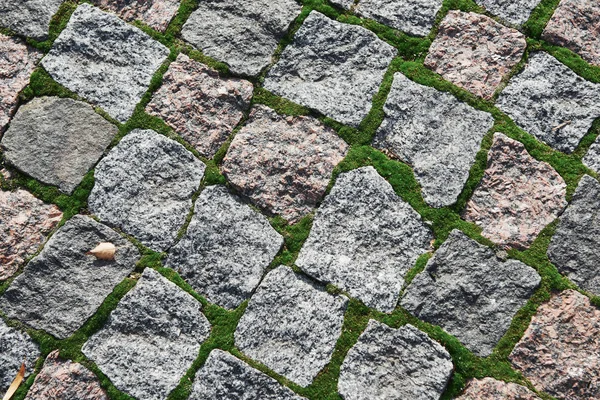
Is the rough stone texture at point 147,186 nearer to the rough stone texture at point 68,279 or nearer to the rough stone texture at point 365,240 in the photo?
the rough stone texture at point 68,279

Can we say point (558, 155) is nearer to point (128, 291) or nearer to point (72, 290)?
point (128, 291)

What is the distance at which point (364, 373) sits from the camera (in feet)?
8.04

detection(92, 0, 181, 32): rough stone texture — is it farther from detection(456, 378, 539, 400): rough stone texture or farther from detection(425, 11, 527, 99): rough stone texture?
detection(456, 378, 539, 400): rough stone texture

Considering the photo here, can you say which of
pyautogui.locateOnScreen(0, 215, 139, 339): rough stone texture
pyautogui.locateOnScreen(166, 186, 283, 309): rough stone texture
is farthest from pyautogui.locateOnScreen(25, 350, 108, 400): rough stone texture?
pyautogui.locateOnScreen(166, 186, 283, 309): rough stone texture

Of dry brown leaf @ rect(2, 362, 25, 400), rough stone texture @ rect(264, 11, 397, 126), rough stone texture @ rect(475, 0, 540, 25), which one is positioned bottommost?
dry brown leaf @ rect(2, 362, 25, 400)

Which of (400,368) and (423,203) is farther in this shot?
(423,203)

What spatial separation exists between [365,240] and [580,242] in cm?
89

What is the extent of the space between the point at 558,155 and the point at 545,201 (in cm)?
22

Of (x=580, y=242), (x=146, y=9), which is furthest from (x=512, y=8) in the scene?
(x=146, y=9)

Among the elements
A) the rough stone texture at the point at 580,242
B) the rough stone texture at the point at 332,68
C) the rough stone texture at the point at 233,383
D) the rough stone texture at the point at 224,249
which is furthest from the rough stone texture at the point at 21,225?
the rough stone texture at the point at 580,242

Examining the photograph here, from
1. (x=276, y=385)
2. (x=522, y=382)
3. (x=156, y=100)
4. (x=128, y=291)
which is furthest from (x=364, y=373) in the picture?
(x=156, y=100)

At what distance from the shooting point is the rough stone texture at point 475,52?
2.78 meters

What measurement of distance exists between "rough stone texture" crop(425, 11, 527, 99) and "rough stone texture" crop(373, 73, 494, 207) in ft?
0.41

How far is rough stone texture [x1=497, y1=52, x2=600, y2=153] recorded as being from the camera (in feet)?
8.84
